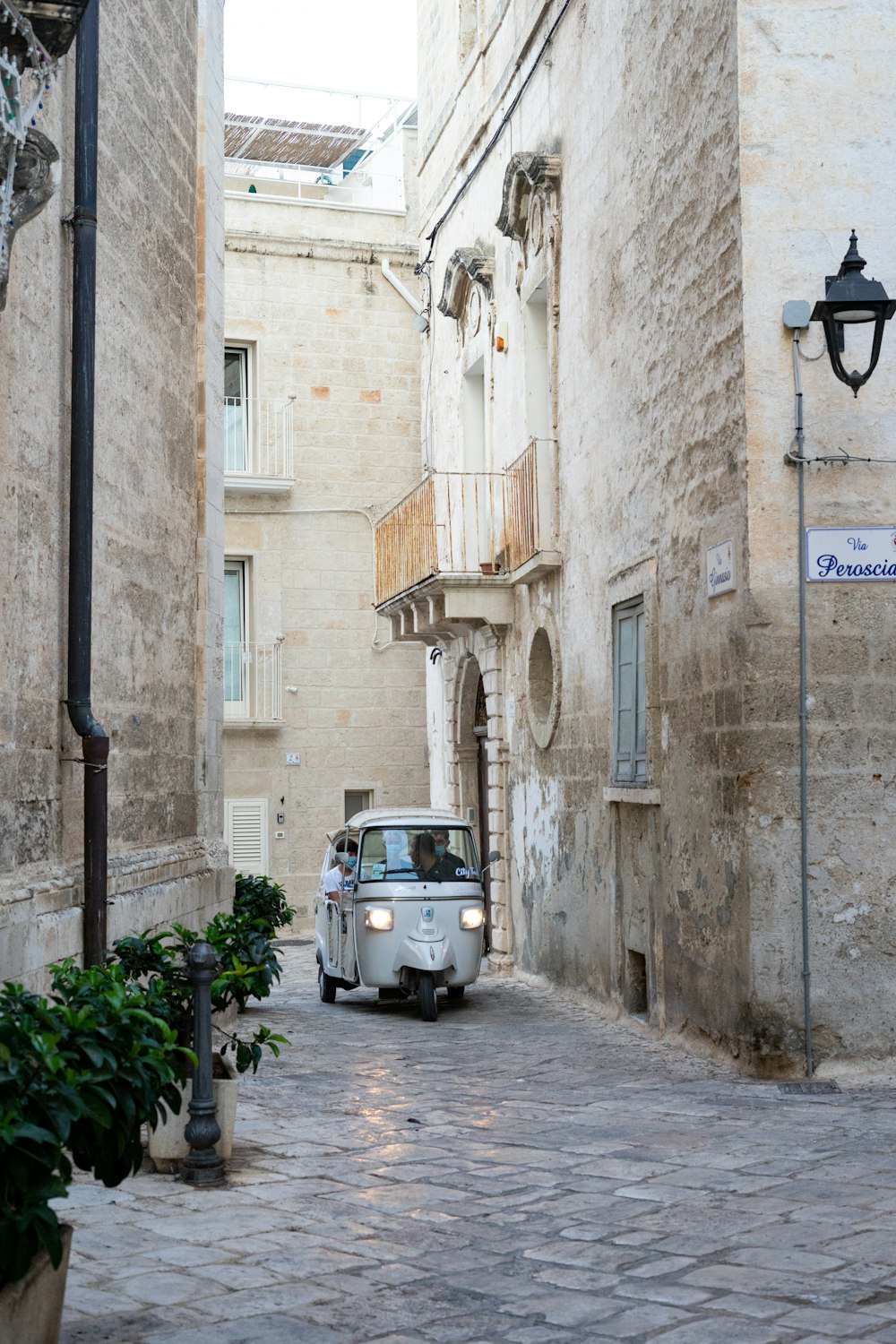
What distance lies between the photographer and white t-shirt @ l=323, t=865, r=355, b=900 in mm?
12547

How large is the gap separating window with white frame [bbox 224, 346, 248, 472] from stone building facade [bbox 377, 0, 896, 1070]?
6486mm

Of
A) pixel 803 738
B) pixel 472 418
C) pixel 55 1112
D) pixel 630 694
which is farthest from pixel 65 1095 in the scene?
pixel 472 418

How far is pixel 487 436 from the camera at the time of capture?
55.0 ft

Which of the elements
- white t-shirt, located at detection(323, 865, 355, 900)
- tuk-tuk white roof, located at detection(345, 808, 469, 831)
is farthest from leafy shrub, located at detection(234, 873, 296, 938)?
tuk-tuk white roof, located at detection(345, 808, 469, 831)

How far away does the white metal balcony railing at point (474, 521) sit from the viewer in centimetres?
1388

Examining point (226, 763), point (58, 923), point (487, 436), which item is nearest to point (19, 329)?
point (58, 923)

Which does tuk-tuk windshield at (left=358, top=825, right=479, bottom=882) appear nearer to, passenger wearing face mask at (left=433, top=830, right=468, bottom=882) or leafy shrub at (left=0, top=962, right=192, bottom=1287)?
passenger wearing face mask at (left=433, top=830, right=468, bottom=882)

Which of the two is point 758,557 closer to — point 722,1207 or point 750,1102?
point 750,1102

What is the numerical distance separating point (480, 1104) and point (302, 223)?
54.3 ft

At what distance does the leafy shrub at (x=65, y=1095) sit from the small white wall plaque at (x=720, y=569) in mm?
5233

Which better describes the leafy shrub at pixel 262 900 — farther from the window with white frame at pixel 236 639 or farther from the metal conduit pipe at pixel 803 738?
the window with white frame at pixel 236 639

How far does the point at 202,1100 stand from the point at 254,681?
1529 cm

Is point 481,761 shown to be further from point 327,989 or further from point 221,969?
point 221,969

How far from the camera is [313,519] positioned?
2183 centimetres
